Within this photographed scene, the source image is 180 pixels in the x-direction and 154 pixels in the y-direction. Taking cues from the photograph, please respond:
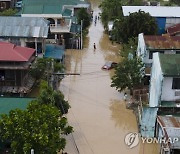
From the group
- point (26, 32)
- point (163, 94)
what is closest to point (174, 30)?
point (26, 32)

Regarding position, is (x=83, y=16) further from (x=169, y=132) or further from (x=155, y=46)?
(x=169, y=132)

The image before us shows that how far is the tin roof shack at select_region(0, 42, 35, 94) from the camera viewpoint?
1995 cm

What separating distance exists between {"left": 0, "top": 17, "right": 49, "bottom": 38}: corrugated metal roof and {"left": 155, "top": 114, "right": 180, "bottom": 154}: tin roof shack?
1055cm

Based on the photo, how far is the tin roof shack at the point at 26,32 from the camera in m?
24.2

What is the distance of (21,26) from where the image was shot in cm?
2470

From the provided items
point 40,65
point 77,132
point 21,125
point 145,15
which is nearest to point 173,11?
point 145,15

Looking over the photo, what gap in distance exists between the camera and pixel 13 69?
65.4 feet

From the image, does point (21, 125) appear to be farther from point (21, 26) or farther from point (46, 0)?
point (46, 0)

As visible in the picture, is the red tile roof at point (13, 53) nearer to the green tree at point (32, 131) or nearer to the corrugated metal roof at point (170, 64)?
the corrugated metal roof at point (170, 64)

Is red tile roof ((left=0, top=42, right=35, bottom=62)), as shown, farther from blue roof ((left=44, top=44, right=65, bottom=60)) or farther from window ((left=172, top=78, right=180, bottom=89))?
window ((left=172, top=78, right=180, bottom=89))

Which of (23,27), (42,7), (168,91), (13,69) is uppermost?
(42,7)

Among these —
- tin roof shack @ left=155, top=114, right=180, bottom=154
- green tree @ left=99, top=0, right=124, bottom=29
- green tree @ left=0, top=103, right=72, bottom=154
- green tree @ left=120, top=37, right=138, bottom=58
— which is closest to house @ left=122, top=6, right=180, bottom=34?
green tree @ left=99, top=0, right=124, bottom=29

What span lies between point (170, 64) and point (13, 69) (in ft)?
25.0

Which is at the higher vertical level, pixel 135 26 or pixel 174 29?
pixel 135 26
